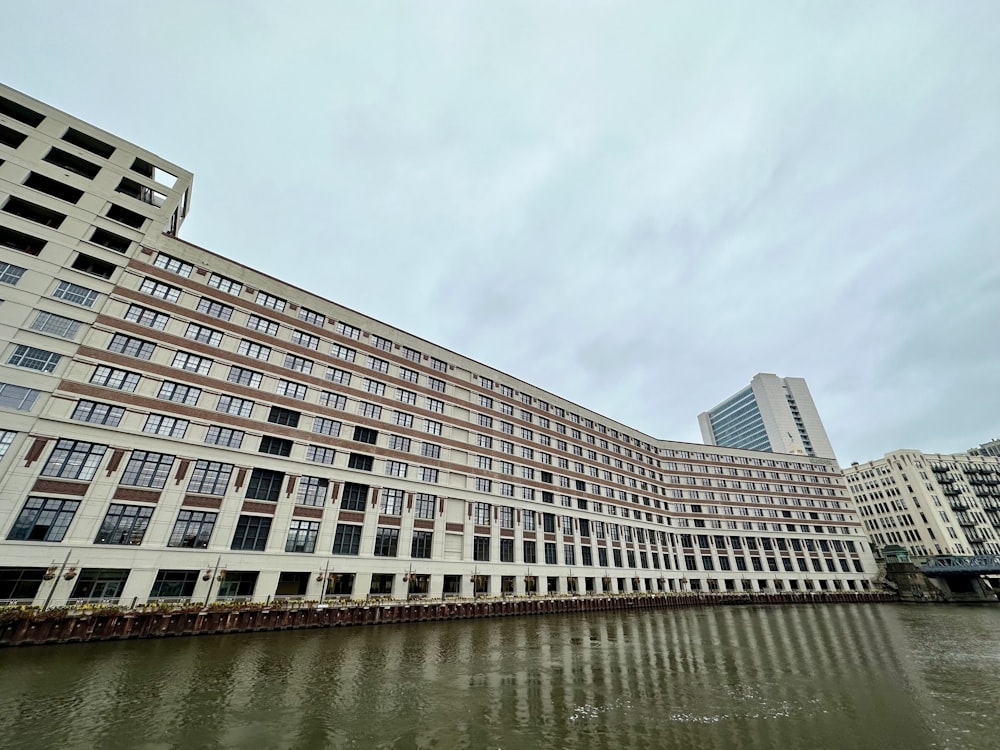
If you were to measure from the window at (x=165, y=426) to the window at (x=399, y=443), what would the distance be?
61.7 feet

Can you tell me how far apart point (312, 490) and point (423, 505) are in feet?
40.2

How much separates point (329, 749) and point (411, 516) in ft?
115

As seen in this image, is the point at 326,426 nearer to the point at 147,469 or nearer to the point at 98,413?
the point at 147,469

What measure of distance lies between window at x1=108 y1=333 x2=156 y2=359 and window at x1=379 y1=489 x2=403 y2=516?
24.1 m

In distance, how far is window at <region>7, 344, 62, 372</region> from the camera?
29.8 metres

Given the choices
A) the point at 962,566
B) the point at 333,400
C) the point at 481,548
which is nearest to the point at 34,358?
the point at 333,400

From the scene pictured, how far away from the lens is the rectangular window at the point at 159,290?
121ft

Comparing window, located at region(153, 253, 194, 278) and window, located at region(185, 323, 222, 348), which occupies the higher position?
window, located at region(153, 253, 194, 278)

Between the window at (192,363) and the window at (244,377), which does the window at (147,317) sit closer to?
the window at (192,363)

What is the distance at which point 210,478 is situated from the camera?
3459 centimetres

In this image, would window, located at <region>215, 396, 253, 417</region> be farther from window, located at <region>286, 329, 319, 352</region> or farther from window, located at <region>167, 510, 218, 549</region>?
window, located at <region>167, 510, 218, 549</region>

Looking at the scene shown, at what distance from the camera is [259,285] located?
143ft

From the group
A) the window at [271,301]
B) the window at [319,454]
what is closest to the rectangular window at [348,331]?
the window at [271,301]

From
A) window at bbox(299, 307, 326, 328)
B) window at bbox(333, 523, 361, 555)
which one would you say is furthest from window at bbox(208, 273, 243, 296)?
window at bbox(333, 523, 361, 555)
